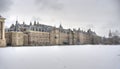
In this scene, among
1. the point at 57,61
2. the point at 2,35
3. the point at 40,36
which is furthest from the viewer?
the point at 40,36

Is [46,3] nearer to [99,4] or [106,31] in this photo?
[99,4]

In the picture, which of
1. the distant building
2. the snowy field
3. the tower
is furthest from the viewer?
the distant building

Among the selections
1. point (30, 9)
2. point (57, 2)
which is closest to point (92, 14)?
point (57, 2)

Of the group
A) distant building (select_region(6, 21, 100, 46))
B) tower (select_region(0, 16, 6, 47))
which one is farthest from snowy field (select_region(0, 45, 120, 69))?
distant building (select_region(6, 21, 100, 46))

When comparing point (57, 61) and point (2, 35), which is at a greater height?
point (2, 35)

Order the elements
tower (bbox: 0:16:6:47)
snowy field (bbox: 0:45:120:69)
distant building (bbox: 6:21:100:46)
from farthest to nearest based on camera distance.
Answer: distant building (bbox: 6:21:100:46) → tower (bbox: 0:16:6:47) → snowy field (bbox: 0:45:120:69)

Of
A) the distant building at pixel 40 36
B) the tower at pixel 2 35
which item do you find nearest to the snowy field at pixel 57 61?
the tower at pixel 2 35

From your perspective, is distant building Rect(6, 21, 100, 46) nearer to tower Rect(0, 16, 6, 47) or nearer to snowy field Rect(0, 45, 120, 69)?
tower Rect(0, 16, 6, 47)

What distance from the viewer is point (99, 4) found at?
6.58m

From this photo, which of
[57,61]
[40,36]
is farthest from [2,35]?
[40,36]

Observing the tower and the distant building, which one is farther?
the distant building

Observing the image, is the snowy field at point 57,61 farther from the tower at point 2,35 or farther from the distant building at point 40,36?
the distant building at point 40,36

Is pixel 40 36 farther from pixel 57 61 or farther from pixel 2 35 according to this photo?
pixel 57 61

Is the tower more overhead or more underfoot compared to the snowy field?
more overhead
